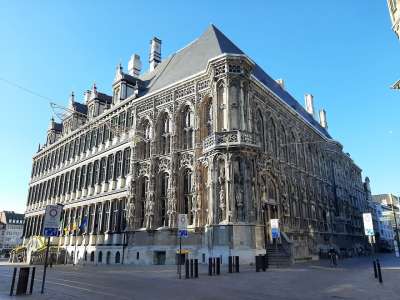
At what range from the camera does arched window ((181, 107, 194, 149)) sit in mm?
28000

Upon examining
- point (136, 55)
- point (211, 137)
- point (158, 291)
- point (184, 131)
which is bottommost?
point (158, 291)

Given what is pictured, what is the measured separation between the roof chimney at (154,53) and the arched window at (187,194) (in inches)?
769

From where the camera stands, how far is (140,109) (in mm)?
32781

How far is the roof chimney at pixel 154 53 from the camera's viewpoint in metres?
41.7

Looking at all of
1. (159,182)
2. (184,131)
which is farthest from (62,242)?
(184,131)

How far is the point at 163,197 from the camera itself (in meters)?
28.2

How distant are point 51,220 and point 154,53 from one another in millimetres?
34104

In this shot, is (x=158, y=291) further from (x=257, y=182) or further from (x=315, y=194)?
(x=315, y=194)

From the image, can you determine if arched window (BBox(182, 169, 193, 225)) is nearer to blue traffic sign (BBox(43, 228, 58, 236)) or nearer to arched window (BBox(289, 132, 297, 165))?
arched window (BBox(289, 132, 297, 165))

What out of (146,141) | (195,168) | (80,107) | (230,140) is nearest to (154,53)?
(80,107)

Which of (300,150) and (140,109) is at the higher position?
(140,109)

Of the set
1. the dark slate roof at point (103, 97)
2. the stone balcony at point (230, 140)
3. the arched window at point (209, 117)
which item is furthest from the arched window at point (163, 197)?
the dark slate roof at point (103, 97)

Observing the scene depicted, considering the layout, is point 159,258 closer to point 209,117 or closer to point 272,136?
point 209,117

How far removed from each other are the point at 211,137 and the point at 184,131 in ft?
16.8
